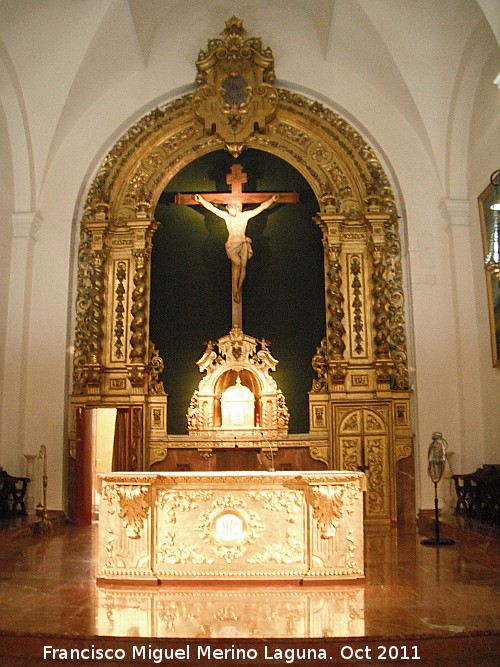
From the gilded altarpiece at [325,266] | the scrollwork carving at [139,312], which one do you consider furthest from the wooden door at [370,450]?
the scrollwork carving at [139,312]

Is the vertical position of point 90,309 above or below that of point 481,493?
above

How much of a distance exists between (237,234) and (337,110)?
2.74 meters

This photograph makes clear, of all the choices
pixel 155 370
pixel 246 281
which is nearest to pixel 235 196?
pixel 246 281

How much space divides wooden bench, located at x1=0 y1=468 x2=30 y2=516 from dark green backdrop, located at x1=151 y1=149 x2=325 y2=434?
7.56ft

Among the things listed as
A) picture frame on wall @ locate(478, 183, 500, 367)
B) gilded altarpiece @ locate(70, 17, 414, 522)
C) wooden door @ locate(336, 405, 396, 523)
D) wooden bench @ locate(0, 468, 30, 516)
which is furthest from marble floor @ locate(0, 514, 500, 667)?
gilded altarpiece @ locate(70, 17, 414, 522)

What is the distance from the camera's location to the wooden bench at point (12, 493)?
362 inches

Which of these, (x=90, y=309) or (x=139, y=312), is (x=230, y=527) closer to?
(x=139, y=312)

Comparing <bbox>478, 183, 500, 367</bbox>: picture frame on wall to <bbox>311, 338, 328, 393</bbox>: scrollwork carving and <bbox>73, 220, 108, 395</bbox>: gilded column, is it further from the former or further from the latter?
<bbox>73, 220, 108, 395</bbox>: gilded column

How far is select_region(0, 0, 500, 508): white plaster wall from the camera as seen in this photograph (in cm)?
966

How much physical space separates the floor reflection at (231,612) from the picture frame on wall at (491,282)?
4.58 m

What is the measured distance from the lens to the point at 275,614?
4770 mm

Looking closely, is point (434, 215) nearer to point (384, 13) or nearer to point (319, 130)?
point (319, 130)

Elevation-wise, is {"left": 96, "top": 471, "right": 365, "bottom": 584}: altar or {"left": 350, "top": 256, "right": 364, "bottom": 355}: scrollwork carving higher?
{"left": 350, "top": 256, "right": 364, "bottom": 355}: scrollwork carving

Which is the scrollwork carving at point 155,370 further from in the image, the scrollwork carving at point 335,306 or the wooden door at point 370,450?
the wooden door at point 370,450
